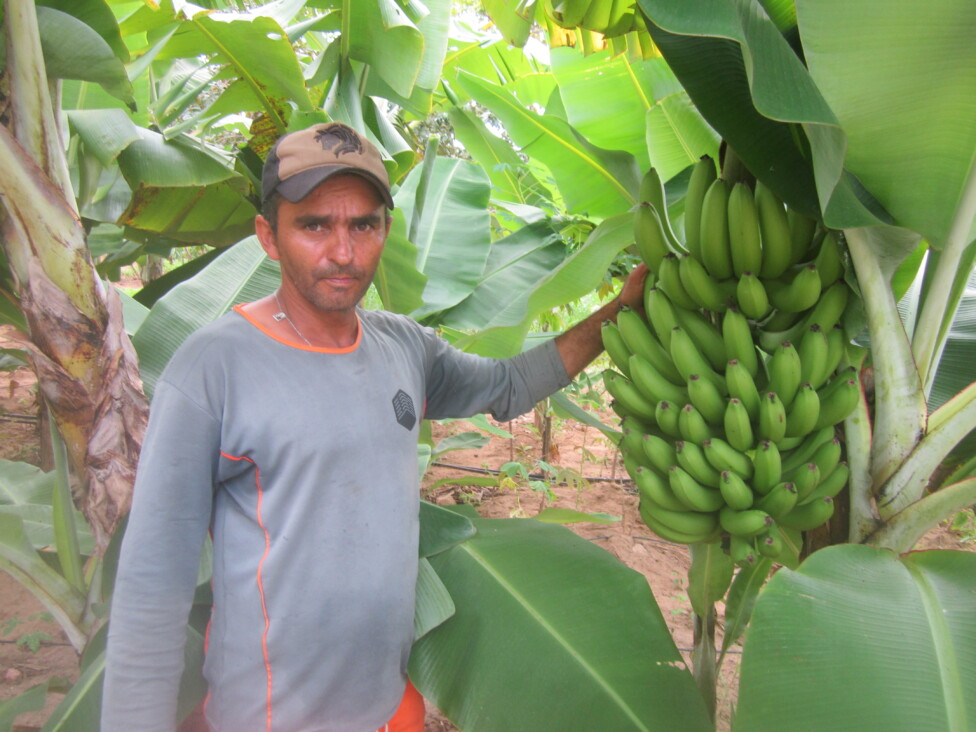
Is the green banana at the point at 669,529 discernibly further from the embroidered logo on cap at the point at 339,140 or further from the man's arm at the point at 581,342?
the embroidered logo on cap at the point at 339,140

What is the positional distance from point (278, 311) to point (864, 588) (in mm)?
1139

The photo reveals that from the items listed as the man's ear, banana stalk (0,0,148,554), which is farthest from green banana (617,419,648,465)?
banana stalk (0,0,148,554)

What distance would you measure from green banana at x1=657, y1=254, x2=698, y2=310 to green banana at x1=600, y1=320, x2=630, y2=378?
15 centimetres

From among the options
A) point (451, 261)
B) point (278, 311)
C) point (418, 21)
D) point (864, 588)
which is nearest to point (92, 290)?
point (278, 311)

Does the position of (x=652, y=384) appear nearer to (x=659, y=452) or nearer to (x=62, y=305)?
(x=659, y=452)

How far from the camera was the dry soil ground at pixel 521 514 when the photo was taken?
2.64 meters

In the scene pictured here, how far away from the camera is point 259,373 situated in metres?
1.17

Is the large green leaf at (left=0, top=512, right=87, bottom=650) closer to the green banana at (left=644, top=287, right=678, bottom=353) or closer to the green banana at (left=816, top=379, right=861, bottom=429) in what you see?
the green banana at (left=644, top=287, right=678, bottom=353)

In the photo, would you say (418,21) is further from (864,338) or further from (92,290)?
(864,338)

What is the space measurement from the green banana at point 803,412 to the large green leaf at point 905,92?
1.00 ft

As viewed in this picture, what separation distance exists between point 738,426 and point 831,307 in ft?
0.90

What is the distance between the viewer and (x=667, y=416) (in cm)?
117

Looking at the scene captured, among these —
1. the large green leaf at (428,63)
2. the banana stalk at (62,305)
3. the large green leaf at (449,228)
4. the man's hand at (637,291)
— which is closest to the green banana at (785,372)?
the man's hand at (637,291)

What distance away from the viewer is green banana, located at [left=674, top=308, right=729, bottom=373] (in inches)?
47.2
